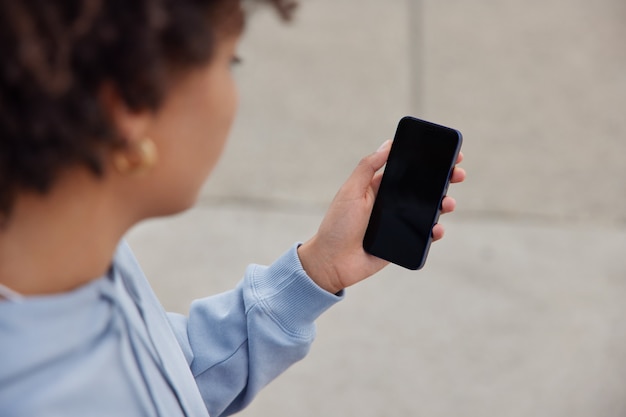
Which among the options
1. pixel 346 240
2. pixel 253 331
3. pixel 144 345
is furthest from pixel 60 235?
pixel 346 240

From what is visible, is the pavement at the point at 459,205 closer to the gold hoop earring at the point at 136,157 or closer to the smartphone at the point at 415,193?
the smartphone at the point at 415,193

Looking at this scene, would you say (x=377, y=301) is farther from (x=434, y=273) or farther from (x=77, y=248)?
(x=77, y=248)

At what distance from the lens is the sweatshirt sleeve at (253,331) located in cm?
126

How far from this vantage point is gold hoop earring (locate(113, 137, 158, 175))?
2.77 feet

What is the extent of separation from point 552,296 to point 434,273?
0.42 meters

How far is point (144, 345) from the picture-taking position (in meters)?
1.03

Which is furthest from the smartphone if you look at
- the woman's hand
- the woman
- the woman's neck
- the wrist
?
the woman's neck

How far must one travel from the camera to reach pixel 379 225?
1.37m

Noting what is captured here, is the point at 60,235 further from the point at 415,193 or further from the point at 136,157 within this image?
the point at 415,193

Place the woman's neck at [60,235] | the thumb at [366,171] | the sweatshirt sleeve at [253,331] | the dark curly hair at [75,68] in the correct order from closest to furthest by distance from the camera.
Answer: the dark curly hair at [75,68] < the woman's neck at [60,235] < the sweatshirt sleeve at [253,331] < the thumb at [366,171]

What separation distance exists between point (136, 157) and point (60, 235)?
108 millimetres

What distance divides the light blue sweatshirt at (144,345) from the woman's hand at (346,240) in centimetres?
3

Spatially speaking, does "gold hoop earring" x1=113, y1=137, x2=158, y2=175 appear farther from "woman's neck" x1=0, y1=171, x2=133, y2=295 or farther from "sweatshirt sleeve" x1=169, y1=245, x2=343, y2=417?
"sweatshirt sleeve" x1=169, y1=245, x2=343, y2=417

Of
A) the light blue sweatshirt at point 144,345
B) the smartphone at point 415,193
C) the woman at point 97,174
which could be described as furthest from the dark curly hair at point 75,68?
the smartphone at point 415,193
